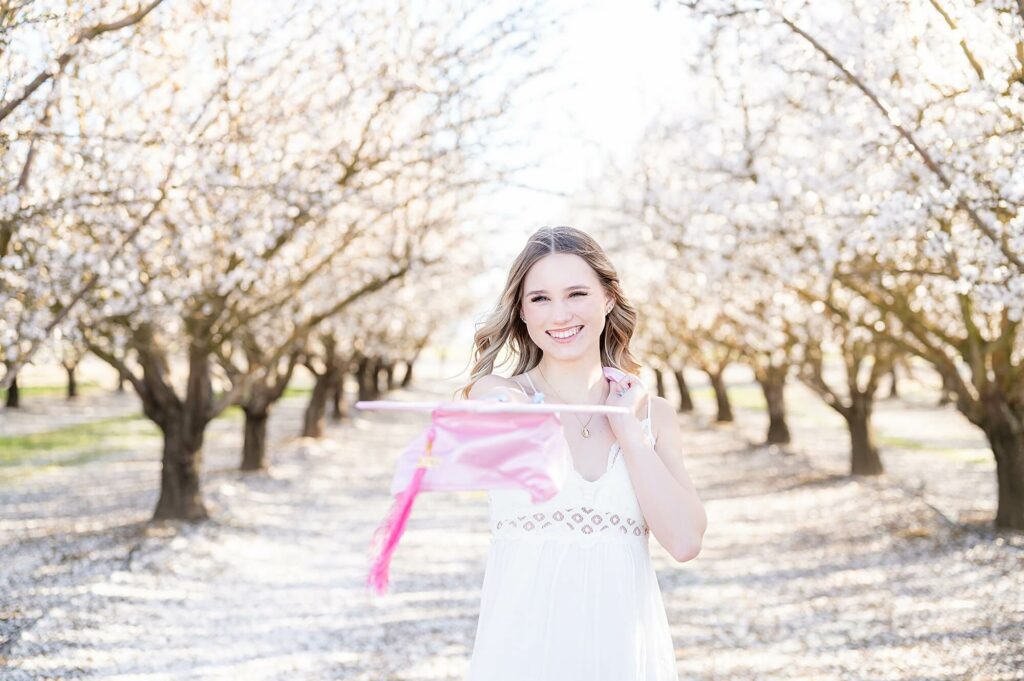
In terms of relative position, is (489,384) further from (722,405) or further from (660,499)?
(722,405)

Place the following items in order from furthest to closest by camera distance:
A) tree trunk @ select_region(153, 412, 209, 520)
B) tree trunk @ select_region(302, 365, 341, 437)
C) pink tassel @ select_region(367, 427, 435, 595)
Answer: tree trunk @ select_region(302, 365, 341, 437)
tree trunk @ select_region(153, 412, 209, 520)
pink tassel @ select_region(367, 427, 435, 595)

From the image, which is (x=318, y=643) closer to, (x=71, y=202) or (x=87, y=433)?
(x=71, y=202)

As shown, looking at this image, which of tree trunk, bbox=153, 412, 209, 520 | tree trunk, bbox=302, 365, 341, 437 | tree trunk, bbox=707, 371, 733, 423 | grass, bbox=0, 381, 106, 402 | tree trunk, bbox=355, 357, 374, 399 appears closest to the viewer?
tree trunk, bbox=153, 412, 209, 520

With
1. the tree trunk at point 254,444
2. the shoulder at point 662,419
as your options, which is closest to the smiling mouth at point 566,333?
the shoulder at point 662,419

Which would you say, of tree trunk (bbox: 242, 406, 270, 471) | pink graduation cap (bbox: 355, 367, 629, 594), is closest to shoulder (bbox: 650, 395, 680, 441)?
pink graduation cap (bbox: 355, 367, 629, 594)

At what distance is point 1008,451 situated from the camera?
417 inches

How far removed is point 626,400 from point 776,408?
19116 mm

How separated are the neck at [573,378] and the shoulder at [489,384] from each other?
0.38ft

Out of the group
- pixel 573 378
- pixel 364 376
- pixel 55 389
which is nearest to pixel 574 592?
pixel 573 378

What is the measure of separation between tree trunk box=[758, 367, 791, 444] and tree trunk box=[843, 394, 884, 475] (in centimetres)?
448

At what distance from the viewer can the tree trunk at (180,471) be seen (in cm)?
1164

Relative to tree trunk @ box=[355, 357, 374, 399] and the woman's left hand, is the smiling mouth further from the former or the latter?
tree trunk @ box=[355, 357, 374, 399]

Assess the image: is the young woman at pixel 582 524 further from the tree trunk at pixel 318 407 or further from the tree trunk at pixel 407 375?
the tree trunk at pixel 407 375

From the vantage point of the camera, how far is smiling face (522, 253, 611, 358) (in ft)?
9.37
